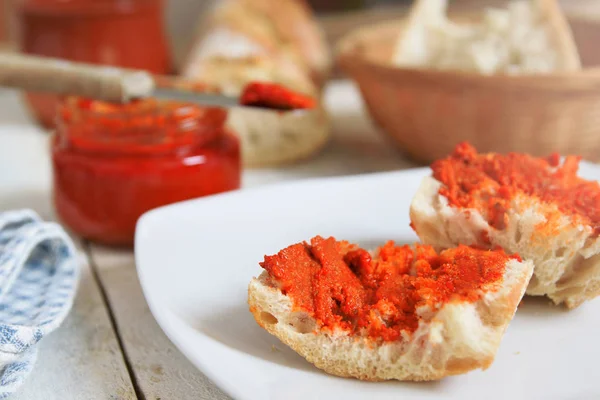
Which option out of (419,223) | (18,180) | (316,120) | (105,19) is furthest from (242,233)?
(105,19)

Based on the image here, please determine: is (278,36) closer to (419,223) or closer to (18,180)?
(18,180)

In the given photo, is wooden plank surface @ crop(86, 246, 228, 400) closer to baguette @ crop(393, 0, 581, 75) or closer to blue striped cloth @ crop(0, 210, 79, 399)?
blue striped cloth @ crop(0, 210, 79, 399)

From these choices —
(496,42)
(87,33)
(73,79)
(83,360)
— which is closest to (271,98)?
(73,79)

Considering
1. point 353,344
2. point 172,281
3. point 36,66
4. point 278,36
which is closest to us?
point 353,344

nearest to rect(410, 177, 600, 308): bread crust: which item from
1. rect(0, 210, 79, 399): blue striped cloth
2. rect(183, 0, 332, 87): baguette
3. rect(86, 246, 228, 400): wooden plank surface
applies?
rect(86, 246, 228, 400): wooden plank surface

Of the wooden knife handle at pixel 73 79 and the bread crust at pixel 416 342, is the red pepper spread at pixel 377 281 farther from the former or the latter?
the wooden knife handle at pixel 73 79

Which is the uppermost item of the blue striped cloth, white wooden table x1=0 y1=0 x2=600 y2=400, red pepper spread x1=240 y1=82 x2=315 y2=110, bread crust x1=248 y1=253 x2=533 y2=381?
red pepper spread x1=240 y1=82 x2=315 y2=110

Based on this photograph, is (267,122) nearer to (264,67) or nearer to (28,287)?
(264,67)
